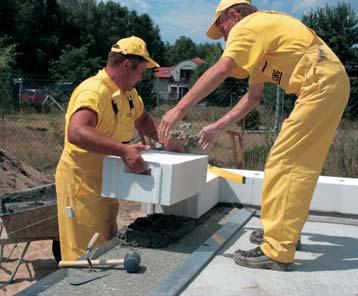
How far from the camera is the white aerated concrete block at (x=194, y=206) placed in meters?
3.89

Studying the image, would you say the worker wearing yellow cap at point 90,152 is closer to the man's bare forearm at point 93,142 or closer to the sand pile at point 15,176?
the man's bare forearm at point 93,142

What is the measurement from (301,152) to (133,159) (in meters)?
1.03

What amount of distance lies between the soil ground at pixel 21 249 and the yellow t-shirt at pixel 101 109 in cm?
239

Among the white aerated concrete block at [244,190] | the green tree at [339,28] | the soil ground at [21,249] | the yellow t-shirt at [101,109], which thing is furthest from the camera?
the green tree at [339,28]

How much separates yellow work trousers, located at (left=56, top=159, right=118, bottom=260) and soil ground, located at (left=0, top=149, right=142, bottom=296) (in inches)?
76.6

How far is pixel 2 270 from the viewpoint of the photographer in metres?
5.92

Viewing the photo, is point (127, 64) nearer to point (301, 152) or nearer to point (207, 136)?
point (207, 136)

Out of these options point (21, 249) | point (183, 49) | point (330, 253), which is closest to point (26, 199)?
point (21, 249)

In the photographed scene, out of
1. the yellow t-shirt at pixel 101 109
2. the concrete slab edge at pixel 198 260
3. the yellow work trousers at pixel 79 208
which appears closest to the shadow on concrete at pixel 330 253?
the concrete slab edge at pixel 198 260

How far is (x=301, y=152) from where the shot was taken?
9.23 feet

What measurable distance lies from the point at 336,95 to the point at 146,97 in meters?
10.7

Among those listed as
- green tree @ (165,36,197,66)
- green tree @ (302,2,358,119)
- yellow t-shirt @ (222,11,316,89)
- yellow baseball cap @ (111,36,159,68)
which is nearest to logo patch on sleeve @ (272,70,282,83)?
yellow t-shirt @ (222,11,316,89)

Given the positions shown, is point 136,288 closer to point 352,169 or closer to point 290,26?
point 290,26

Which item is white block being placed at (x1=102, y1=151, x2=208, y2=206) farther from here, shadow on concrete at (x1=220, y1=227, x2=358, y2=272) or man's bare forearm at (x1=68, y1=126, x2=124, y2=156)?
shadow on concrete at (x1=220, y1=227, x2=358, y2=272)
